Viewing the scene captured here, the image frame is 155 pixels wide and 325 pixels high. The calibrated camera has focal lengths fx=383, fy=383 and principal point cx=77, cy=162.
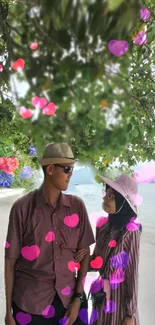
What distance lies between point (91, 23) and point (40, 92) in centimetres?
40

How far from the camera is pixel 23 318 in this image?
1.49 meters

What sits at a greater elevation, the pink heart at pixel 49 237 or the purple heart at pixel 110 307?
the pink heart at pixel 49 237

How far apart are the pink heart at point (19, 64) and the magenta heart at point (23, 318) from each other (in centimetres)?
107

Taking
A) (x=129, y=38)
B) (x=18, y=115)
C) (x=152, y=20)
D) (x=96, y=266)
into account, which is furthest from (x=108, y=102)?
(x=96, y=266)

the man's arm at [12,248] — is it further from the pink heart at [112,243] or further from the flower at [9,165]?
the flower at [9,165]

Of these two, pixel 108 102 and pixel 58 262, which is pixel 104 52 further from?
pixel 58 262

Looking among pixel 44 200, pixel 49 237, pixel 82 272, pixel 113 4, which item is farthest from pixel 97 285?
pixel 113 4

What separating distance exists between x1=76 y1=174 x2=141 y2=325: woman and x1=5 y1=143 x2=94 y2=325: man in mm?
82

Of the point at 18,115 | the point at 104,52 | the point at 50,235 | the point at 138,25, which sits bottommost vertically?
the point at 50,235

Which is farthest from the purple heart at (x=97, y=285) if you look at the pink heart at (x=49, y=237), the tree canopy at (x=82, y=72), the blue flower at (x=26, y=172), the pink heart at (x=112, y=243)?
the blue flower at (x=26, y=172)

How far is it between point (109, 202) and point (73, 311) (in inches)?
17.7

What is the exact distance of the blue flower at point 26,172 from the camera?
2.32m

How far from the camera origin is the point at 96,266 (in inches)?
62.9

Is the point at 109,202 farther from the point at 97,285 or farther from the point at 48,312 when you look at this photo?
the point at 48,312
